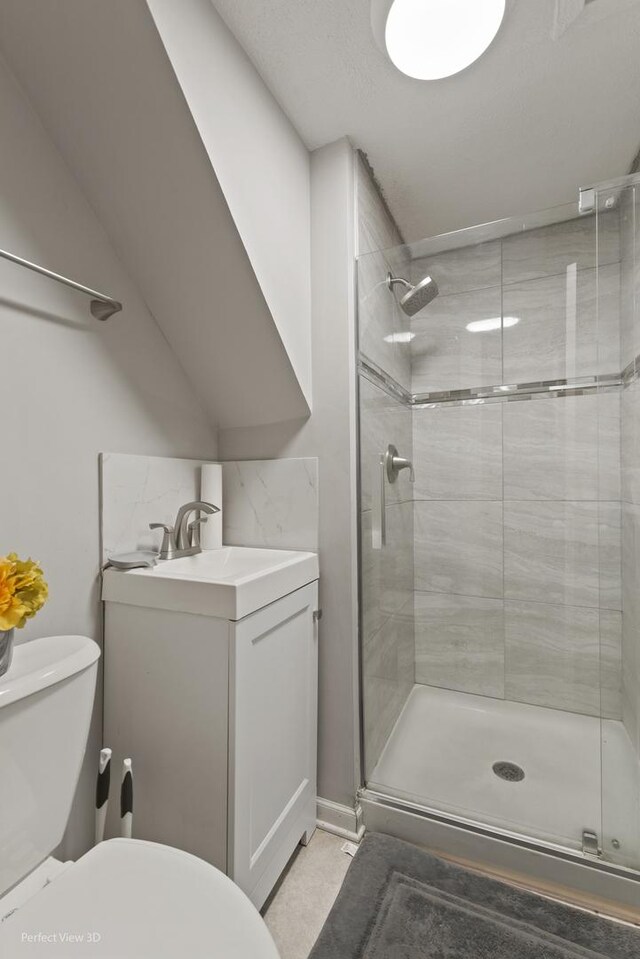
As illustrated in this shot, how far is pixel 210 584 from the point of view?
43.8 inches

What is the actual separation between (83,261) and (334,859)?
190 centimetres

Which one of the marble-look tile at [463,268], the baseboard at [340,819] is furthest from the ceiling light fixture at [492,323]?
the baseboard at [340,819]

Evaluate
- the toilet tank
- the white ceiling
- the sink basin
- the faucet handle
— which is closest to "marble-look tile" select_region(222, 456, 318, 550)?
the sink basin

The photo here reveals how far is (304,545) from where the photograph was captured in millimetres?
1613

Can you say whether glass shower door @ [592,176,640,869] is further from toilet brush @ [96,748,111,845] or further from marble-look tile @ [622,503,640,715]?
toilet brush @ [96,748,111,845]

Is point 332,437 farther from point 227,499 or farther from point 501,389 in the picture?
point 501,389

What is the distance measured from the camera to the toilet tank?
2.68ft

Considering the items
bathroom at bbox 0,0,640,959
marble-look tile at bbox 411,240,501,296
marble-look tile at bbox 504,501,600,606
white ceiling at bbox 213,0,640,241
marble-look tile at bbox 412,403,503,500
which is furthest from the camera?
marble-look tile at bbox 412,403,503,500

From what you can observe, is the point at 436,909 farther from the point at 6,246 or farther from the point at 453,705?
the point at 6,246

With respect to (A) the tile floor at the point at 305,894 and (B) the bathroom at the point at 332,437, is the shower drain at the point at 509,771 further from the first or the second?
(A) the tile floor at the point at 305,894

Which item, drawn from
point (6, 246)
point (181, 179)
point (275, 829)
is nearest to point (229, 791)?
point (275, 829)

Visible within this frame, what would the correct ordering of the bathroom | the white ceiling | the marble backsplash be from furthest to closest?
the marble backsplash, the white ceiling, the bathroom

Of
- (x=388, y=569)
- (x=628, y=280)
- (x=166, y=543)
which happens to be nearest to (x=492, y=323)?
(x=628, y=280)

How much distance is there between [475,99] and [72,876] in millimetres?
2235
